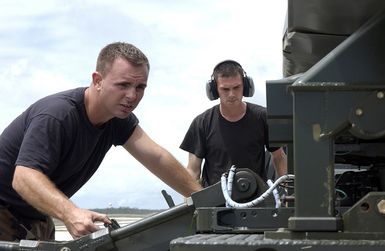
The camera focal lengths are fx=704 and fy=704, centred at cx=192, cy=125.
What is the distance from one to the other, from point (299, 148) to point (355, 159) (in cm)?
135

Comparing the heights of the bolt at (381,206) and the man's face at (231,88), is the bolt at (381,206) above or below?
below

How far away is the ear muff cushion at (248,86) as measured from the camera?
5254 mm

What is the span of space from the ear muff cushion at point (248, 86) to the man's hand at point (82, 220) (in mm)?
2172

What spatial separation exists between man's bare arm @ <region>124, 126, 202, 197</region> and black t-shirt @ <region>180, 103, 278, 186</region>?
717 mm

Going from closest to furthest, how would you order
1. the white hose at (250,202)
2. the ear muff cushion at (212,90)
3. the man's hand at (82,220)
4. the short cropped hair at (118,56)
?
the white hose at (250,202)
the man's hand at (82,220)
the short cropped hair at (118,56)
the ear muff cushion at (212,90)

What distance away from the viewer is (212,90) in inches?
208

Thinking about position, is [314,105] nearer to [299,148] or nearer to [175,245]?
[299,148]

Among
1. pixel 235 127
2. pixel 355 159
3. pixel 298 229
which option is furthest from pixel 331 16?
pixel 235 127

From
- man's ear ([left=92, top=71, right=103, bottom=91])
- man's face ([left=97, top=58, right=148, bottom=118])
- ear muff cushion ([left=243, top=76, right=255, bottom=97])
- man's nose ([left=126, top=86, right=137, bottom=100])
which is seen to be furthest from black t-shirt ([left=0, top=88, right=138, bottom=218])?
ear muff cushion ([left=243, top=76, right=255, bottom=97])

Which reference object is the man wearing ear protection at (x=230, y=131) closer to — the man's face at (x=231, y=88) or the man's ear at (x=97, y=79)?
the man's face at (x=231, y=88)

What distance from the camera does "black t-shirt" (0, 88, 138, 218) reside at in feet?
12.4

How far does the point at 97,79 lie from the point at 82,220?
100 centimetres

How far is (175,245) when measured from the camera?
87.3 inches

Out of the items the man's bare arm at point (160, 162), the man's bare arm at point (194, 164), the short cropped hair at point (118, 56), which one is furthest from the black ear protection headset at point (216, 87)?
the short cropped hair at point (118, 56)
